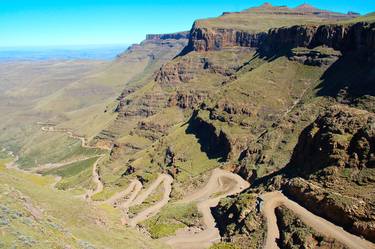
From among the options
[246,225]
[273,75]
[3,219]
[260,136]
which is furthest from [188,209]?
[273,75]

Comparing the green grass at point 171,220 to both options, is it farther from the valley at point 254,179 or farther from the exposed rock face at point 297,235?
the exposed rock face at point 297,235

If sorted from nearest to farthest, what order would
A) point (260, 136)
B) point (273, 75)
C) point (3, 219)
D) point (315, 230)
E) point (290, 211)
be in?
point (3, 219), point (315, 230), point (290, 211), point (260, 136), point (273, 75)

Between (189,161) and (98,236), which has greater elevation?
(98,236)

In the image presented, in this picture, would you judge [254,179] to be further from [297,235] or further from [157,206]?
[297,235]

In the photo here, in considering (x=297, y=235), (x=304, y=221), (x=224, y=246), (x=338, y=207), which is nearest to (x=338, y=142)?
(x=338, y=207)

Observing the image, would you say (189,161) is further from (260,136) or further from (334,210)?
(334,210)

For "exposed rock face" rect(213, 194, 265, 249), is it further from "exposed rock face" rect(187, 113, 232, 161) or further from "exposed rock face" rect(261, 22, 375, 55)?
"exposed rock face" rect(261, 22, 375, 55)

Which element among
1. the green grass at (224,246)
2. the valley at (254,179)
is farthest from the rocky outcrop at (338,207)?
the green grass at (224,246)
